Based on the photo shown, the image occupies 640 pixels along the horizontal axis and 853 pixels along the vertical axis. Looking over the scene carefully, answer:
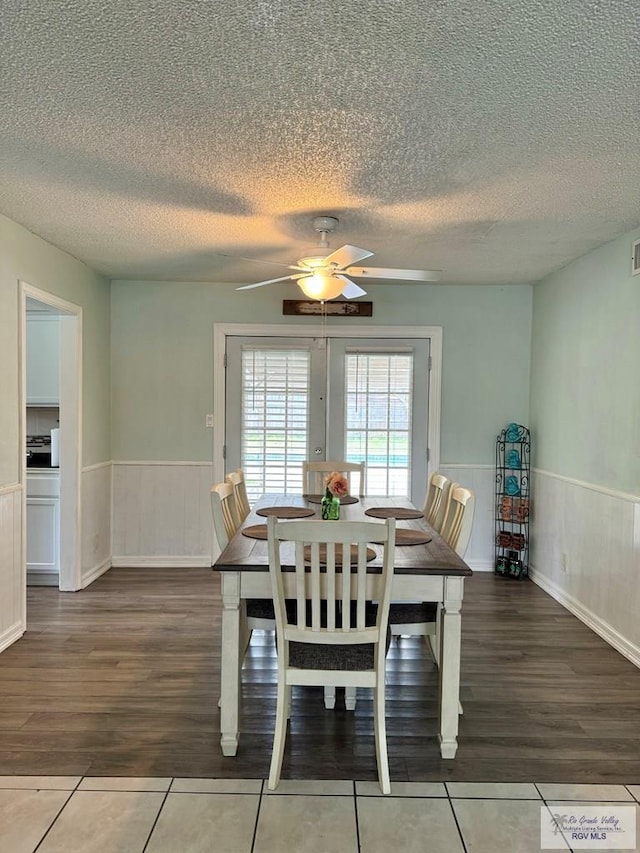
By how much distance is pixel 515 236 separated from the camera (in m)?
3.58

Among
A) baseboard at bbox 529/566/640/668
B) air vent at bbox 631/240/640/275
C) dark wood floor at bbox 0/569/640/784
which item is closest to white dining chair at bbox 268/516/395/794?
dark wood floor at bbox 0/569/640/784

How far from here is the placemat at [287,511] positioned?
Result: 10.2 ft

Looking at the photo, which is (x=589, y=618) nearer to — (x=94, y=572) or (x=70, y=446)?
(x=94, y=572)

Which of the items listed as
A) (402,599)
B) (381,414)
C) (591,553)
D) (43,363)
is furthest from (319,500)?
(43,363)

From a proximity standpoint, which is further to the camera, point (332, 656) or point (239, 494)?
point (239, 494)

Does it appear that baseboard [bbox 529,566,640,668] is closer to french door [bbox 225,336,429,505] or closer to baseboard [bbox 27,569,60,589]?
french door [bbox 225,336,429,505]

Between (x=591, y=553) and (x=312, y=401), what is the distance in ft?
8.21

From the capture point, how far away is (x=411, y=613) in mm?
2574

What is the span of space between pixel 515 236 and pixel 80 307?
3.20 m

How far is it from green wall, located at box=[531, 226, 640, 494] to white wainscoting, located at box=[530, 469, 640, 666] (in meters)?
0.13

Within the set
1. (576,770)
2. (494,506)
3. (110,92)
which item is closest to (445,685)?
(576,770)

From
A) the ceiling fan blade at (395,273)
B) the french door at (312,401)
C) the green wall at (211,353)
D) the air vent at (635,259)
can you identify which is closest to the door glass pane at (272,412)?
the french door at (312,401)

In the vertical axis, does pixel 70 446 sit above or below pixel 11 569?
above

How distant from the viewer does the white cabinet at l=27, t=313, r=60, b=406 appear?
472 centimetres
